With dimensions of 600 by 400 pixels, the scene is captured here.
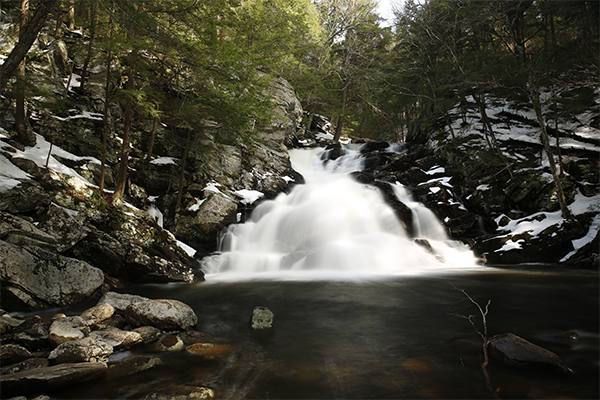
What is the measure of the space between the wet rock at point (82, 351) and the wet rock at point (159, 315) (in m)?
0.87

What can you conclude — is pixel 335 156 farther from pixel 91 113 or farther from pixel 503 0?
pixel 91 113

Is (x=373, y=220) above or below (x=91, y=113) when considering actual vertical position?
below

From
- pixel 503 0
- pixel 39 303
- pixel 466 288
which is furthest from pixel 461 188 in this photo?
pixel 39 303

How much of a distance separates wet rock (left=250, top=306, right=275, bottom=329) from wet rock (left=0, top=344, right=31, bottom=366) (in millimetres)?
3053

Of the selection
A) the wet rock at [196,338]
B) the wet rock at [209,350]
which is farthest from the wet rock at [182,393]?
the wet rock at [196,338]

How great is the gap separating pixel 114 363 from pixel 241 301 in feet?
11.6

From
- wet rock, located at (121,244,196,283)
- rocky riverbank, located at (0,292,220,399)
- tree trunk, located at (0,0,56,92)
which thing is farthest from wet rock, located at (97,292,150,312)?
tree trunk, located at (0,0,56,92)

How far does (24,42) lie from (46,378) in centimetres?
503

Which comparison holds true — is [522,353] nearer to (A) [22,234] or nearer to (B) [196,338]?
(B) [196,338]

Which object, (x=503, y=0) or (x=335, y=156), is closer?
(x=503, y=0)

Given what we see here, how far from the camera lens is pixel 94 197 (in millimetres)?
9070

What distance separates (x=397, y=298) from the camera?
23.5ft

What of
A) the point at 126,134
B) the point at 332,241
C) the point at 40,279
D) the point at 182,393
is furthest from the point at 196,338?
the point at 332,241

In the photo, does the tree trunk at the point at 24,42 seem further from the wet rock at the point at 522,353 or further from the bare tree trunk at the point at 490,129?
the bare tree trunk at the point at 490,129
